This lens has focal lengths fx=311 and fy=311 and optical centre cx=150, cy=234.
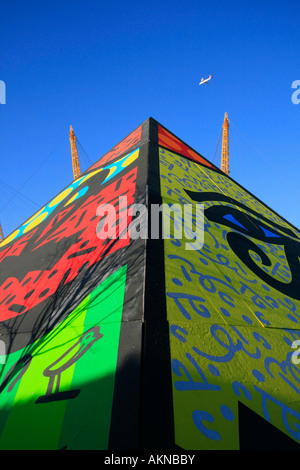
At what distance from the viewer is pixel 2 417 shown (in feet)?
8.18

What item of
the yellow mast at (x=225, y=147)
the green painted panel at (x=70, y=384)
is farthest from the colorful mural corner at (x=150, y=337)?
the yellow mast at (x=225, y=147)

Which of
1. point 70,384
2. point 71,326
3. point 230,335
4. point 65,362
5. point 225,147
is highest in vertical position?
point 225,147

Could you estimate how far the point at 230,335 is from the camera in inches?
109

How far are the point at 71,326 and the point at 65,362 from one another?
437 mm

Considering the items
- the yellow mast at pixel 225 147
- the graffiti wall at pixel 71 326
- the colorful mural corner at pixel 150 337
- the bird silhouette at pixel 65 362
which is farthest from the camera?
the yellow mast at pixel 225 147

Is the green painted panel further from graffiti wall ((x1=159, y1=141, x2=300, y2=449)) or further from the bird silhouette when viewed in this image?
graffiti wall ((x1=159, y1=141, x2=300, y2=449))

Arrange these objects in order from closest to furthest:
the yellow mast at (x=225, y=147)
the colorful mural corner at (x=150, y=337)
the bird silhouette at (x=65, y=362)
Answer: the colorful mural corner at (x=150, y=337), the bird silhouette at (x=65, y=362), the yellow mast at (x=225, y=147)

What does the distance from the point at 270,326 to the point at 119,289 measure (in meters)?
1.61

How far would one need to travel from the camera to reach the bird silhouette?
235cm

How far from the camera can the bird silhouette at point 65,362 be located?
7.72 feet

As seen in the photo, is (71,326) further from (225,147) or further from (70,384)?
(225,147)

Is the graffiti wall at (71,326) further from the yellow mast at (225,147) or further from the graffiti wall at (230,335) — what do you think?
the yellow mast at (225,147)

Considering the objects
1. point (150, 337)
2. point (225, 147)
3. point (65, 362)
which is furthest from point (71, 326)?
point (225, 147)
